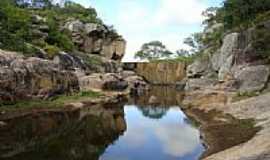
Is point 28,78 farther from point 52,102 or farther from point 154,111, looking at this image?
point 154,111

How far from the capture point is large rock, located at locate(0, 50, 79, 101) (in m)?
34.5

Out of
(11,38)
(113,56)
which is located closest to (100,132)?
(11,38)

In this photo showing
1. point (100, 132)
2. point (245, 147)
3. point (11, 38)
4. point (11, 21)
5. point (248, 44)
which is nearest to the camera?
point (245, 147)

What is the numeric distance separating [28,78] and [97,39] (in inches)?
1756

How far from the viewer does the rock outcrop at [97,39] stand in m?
77.4

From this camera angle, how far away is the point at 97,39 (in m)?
81.4

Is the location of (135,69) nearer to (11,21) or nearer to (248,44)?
(11,21)

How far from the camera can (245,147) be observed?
17906 mm

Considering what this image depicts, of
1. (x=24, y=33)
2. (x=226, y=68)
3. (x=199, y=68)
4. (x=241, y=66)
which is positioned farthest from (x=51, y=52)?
(x=199, y=68)

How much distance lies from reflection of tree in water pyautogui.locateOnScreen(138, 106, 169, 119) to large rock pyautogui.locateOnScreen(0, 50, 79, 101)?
28.0ft

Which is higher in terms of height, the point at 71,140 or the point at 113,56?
the point at 113,56

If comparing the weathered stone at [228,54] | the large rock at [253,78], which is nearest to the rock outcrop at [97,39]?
the weathered stone at [228,54]

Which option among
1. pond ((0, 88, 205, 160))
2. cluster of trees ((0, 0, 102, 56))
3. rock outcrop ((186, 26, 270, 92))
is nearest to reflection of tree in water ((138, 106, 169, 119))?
pond ((0, 88, 205, 160))

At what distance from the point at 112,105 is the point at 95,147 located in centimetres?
2255
